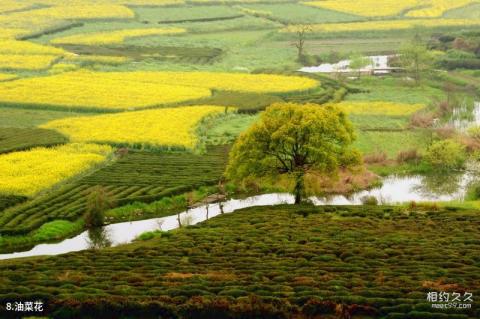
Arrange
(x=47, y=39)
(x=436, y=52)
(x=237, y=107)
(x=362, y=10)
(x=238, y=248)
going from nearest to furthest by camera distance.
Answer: (x=238, y=248) < (x=237, y=107) < (x=436, y=52) < (x=47, y=39) < (x=362, y=10)

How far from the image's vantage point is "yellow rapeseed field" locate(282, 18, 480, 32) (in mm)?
Answer: 156625

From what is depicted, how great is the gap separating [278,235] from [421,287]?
579 inches

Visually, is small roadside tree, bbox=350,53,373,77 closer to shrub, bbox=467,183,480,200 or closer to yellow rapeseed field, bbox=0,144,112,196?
shrub, bbox=467,183,480,200

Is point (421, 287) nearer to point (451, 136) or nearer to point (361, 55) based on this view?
point (451, 136)

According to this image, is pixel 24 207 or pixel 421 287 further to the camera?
pixel 24 207

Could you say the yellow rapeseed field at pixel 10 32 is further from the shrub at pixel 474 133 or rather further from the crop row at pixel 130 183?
the shrub at pixel 474 133

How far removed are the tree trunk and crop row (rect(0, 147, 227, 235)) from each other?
8543 millimetres

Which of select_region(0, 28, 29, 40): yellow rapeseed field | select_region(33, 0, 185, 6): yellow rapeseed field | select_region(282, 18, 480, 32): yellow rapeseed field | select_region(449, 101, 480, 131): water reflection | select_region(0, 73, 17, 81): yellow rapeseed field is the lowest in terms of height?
select_region(449, 101, 480, 131): water reflection

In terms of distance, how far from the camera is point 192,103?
322 ft

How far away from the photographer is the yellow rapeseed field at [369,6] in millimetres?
176000

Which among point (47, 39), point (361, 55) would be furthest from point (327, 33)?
point (47, 39)

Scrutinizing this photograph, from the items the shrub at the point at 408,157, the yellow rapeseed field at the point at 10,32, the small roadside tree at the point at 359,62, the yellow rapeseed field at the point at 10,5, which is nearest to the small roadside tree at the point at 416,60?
the small roadside tree at the point at 359,62

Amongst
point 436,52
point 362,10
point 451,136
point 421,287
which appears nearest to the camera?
point 421,287

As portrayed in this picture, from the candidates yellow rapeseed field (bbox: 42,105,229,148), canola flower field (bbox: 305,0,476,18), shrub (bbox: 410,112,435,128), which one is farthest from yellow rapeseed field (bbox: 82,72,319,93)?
canola flower field (bbox: 305,0,476,18)
